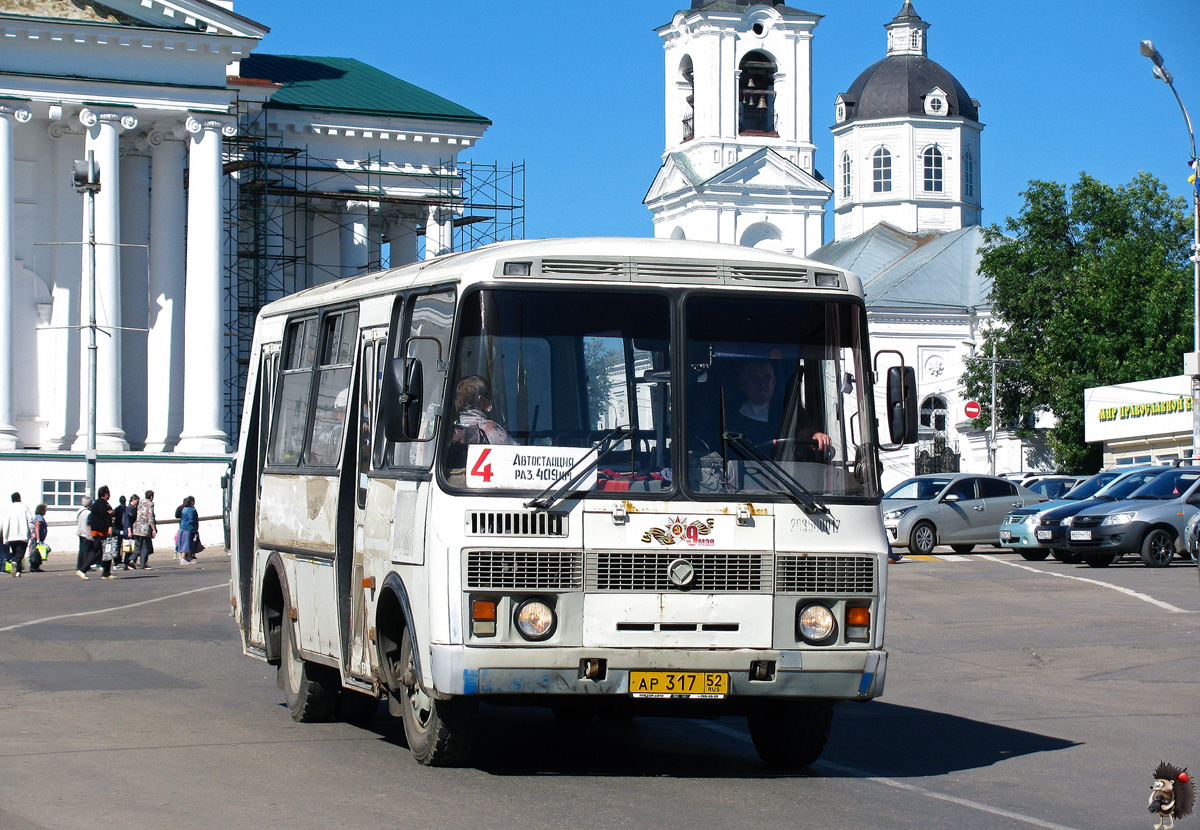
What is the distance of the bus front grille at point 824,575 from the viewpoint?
891 cm

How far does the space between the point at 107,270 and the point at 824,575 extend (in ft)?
128

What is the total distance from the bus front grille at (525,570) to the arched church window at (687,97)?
301ft

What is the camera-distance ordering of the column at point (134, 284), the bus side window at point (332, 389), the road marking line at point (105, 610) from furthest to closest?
the column at point (134, 284) → the road marking line at point (105, 610) → the bus side window at point (332, 389)

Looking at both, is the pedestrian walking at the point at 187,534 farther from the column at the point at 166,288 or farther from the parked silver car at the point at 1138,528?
the parked silver car at the point at 1138,528

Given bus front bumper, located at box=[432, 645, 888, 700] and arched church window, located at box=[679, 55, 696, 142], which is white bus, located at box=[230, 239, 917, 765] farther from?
arched church window, located at box=[679, 55, 696, 142]

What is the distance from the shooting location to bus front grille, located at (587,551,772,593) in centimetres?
873

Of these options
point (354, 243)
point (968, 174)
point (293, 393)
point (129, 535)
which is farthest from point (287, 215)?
point (968, 174)

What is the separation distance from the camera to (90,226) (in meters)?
38.6

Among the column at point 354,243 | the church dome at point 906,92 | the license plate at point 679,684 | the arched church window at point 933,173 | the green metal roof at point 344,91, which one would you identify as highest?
the church dome at point 906,92

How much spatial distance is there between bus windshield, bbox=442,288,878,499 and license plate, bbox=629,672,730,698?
0.89 m

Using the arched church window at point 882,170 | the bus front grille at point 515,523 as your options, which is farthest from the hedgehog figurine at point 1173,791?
the arched church window at point 882,170

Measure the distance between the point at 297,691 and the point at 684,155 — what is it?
88.5m

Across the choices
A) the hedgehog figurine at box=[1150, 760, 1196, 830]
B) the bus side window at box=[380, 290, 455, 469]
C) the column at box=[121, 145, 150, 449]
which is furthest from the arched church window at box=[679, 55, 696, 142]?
the hedgehog figurine at box=[1150, 760, 1196, 830]

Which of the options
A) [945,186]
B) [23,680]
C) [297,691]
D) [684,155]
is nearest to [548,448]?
[297,691]
